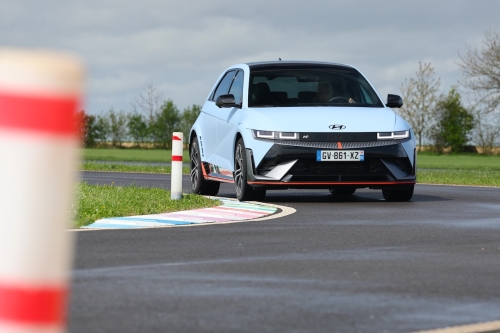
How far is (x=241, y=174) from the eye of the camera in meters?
13.6

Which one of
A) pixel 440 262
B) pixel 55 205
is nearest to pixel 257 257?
pixel 440 262

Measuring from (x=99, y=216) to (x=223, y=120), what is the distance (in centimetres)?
420

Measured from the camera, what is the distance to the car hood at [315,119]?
42.9 ft

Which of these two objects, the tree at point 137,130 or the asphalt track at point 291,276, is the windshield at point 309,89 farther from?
the tree at point 137,130

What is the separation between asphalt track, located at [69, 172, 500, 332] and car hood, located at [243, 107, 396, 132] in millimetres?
2289

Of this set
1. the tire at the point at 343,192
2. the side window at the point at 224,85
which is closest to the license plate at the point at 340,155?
the tire at the point at 343,192

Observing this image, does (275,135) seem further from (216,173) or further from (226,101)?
(216,173)

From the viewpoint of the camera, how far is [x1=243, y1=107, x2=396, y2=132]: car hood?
13.1 m

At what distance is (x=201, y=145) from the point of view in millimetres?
15539

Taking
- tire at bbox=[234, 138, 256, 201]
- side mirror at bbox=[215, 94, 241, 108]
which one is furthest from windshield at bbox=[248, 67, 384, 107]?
tire at bbox=[234, 138, 256, 201]

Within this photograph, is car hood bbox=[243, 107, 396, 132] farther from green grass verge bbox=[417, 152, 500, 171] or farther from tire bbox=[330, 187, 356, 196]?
green grass verge bbox=[417, 152, 500, 171]

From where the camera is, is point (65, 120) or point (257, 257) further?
point (257, 257)

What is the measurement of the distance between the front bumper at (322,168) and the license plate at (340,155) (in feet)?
0.14

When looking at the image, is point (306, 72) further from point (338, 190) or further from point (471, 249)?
point (471, 249)
